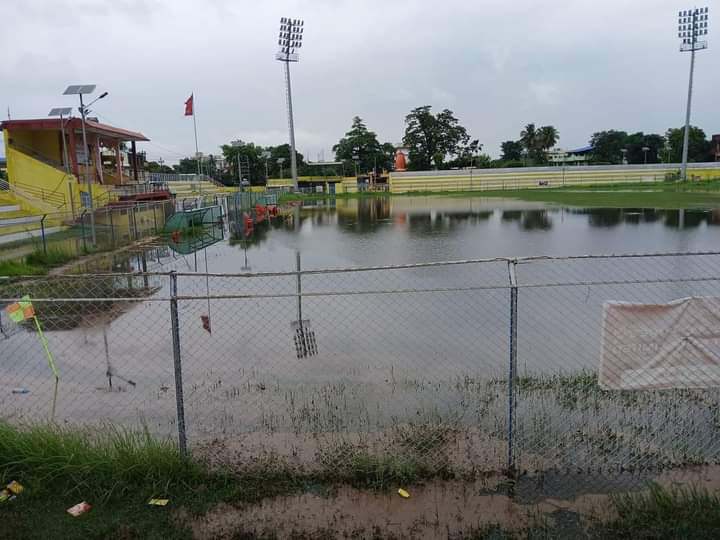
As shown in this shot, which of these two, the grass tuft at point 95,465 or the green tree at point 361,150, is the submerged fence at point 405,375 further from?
the green tree at point 361,150

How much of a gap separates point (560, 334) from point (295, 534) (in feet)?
20.1

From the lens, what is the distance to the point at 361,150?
4751 inches

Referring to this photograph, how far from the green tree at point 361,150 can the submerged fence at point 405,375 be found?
362 ft

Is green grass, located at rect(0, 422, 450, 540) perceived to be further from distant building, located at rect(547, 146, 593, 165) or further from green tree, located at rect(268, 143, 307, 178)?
distant building, located at rect(547, 146, 593, 165)

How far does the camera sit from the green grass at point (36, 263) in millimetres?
15267

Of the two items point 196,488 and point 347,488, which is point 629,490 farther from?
point 196,488

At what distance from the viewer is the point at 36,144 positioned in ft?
122

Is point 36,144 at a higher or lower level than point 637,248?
higher

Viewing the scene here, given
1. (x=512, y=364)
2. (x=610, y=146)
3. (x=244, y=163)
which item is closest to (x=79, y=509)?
(x=512, y=364)

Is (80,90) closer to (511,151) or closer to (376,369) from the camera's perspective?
(376,369)

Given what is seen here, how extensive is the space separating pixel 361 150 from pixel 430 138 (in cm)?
1462

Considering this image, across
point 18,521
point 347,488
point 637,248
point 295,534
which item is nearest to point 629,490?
point 347,488

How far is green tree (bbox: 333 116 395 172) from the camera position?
393 ft

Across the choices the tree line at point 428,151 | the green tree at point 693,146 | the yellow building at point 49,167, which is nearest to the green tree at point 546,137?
the tree line at point 428,151
